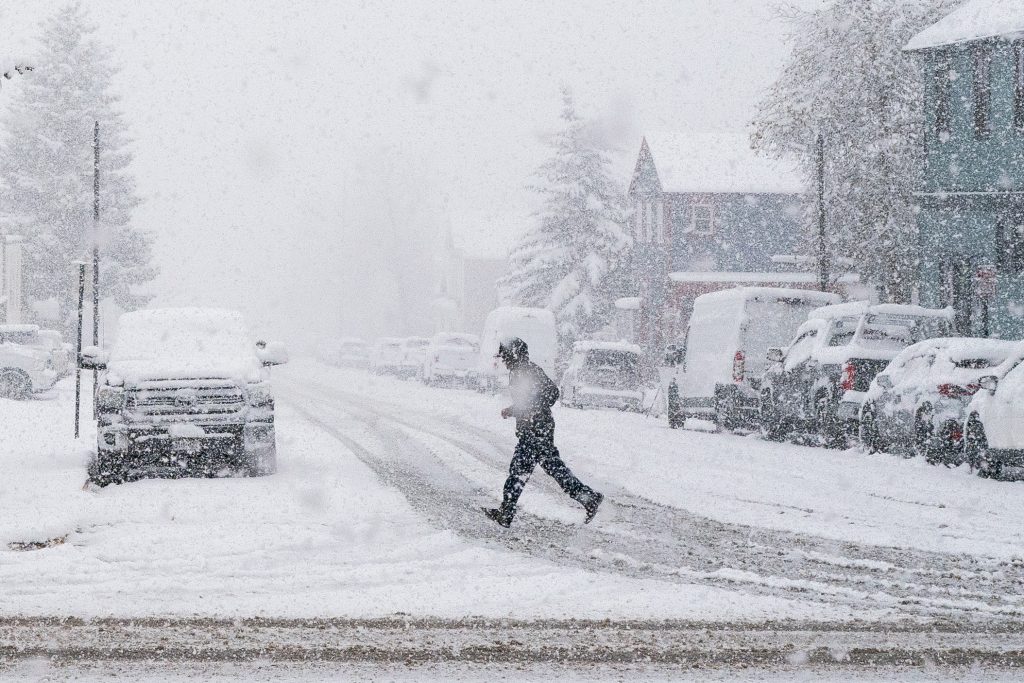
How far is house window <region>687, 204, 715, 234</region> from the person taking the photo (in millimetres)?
57000

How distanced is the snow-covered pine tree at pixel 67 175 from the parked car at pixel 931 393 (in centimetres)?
4224

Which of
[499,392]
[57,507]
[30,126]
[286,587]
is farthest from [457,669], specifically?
[30,126]

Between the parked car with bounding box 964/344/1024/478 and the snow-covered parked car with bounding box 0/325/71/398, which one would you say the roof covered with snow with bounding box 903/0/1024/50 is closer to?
the parked car with bounding box 964/344/1024/478

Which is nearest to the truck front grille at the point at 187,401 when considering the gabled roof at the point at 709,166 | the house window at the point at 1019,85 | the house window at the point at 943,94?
the house window at the point at 1019,85

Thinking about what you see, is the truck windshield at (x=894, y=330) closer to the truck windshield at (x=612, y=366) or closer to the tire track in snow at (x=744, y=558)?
the tire track in snow at (x=744, y=558)

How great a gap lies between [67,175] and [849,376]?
43832 millimetres

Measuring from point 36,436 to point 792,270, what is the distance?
40737 millimetres

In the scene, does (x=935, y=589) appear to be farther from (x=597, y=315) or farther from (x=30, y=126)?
(x=30, y=126)

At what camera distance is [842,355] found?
850 inches

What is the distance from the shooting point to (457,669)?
21.9 ft

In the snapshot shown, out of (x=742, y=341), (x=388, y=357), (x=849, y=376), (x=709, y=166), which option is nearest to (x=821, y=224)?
(x=742, y=341)

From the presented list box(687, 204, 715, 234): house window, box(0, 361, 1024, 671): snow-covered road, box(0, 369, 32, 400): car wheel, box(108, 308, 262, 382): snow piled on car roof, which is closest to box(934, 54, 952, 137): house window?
box(0, 361, 1024, 671): snow-covered road

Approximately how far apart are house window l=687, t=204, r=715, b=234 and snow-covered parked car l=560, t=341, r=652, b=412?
2167cm

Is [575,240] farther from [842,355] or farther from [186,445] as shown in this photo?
[186,445]
